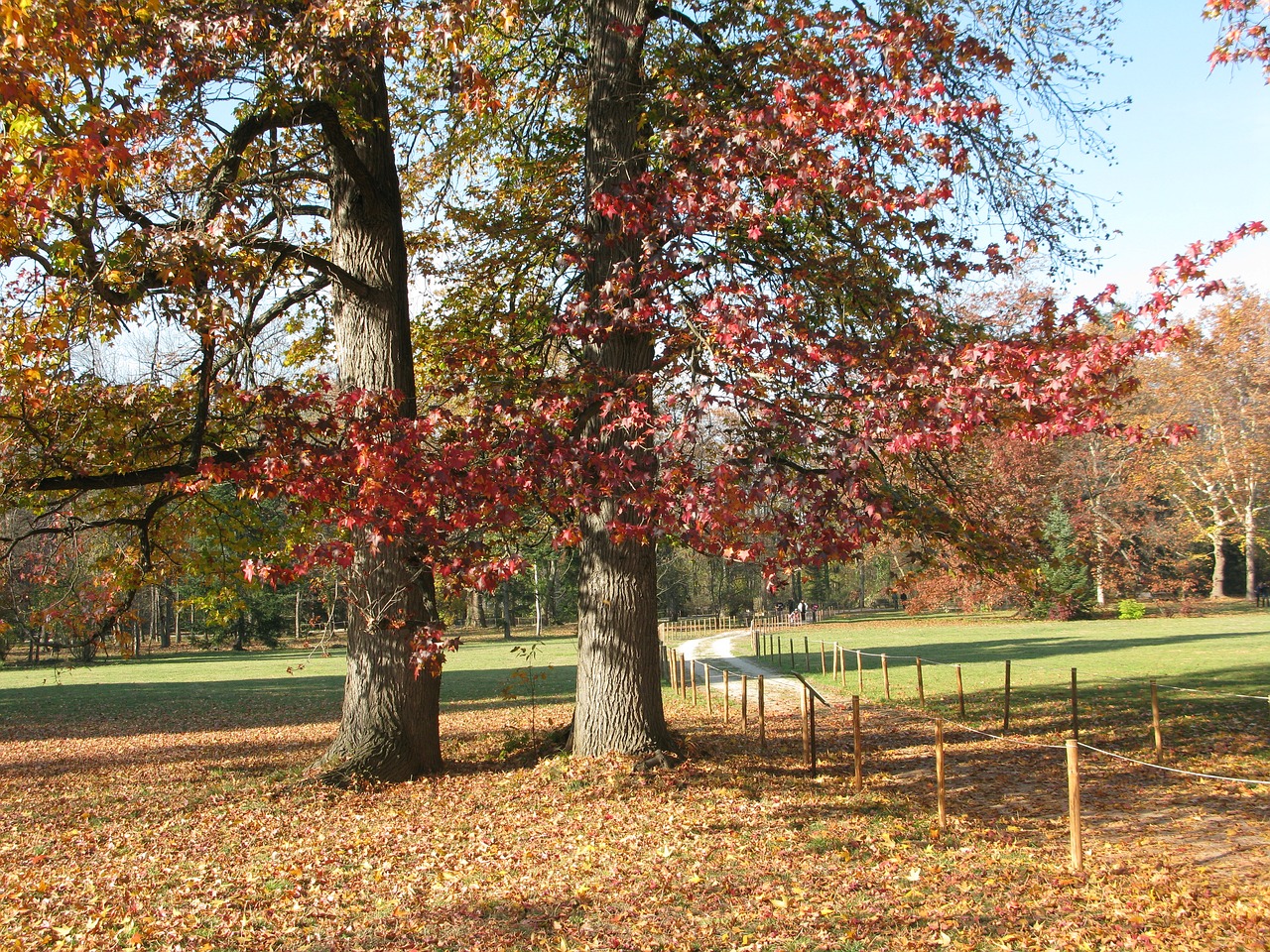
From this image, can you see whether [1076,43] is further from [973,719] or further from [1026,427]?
[973,719]

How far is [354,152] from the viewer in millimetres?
10711

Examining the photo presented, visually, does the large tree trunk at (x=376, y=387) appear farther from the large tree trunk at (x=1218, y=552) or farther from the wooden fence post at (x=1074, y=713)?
the large tree trunk at (x=1218, y=552)

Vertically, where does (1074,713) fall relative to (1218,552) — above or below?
below

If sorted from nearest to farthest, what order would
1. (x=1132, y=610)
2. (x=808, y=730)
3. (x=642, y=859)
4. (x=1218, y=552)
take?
(x=642, y=859)
(x=808, y=730)
(x=1132, y=610)
(x=1218, y=552)

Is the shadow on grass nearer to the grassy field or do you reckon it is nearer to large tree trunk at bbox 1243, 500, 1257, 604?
the grassy field

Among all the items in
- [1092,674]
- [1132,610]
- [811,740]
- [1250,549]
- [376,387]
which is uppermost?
[376,387]

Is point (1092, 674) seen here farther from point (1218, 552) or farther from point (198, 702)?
point (1218, 552)

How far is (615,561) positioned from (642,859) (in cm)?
375

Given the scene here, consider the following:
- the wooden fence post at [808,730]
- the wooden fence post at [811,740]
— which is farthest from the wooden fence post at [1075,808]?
the wooden fence post at [808,730]

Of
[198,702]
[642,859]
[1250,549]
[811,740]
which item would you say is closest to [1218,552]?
[1250,549]

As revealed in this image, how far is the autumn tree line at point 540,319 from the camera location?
783 cm

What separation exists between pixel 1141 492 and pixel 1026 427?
4767cm

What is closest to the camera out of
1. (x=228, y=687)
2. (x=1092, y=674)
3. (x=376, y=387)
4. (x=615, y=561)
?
(x=615, y=561)

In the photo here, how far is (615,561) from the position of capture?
10609mm
